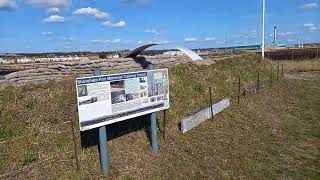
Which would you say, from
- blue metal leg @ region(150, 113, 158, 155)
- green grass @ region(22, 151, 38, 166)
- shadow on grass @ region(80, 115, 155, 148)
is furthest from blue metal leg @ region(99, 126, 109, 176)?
blue metal leg @ region(150, 113, 158, 155)

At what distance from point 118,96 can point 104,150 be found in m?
1.00

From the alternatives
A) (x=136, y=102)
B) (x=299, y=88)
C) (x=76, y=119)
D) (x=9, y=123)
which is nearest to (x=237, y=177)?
(x=136, y=102)

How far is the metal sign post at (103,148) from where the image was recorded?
6.36 meters

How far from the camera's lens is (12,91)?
891cm

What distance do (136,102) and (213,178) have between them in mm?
2253

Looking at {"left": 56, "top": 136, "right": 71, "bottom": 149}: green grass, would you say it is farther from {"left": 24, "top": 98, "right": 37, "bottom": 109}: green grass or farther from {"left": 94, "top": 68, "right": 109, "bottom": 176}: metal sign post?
{"left": 24, "top": 98, "right": 37, "bottom": 109}: green grass

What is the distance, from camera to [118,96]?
6.61 meters

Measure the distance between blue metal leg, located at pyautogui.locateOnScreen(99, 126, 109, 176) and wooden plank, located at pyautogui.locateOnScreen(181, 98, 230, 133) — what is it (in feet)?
10.7

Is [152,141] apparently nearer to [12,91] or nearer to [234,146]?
[234,146]

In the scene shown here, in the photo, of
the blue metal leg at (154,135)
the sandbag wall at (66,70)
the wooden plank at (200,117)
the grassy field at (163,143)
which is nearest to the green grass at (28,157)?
the grassy field at (163,143)

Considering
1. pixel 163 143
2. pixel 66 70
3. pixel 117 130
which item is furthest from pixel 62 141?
pixel 66 70

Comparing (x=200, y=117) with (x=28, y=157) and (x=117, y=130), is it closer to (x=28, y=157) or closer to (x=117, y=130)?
(x=117, y=130)

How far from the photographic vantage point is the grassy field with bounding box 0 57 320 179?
6.61 meters

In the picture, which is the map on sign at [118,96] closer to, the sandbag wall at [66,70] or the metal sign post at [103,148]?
the metal sign post at [103,148]
